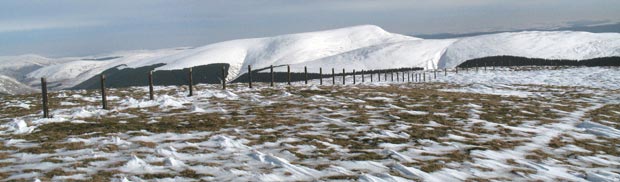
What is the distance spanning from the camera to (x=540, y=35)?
7283 inches

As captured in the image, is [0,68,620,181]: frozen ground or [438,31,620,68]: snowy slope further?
[438,31,620,68]: snowy slope

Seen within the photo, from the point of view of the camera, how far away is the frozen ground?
293 inches

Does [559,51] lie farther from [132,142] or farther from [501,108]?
[132,142]

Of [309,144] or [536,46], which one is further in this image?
[536,46]

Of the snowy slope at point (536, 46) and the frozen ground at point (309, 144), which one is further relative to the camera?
the snowy slope at point (536, 46)

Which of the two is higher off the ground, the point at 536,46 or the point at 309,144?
the point at 536,46

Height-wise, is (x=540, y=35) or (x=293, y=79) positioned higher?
(x=540, y=35)

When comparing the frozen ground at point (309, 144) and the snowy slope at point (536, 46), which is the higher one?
the snowy slope at point (536, 46)

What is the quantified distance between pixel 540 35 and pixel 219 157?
8026 inches

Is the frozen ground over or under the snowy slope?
under

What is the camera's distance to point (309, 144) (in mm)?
9695

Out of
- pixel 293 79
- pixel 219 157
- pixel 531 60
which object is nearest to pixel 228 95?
pixel 219 157

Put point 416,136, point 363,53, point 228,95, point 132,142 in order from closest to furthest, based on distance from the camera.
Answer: point 132,142 < point 416,136 < point 228,95 < point 363,53

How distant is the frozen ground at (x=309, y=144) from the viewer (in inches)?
293
